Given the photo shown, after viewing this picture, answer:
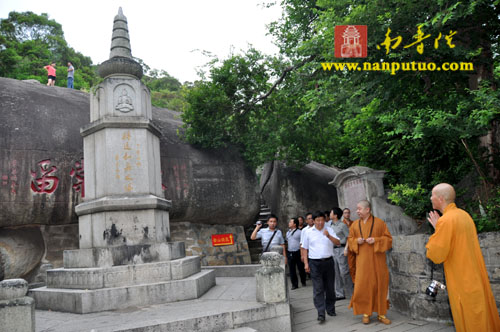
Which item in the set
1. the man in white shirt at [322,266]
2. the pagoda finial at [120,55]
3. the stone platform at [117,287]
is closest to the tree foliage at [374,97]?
the man in white shirt at [322,266]

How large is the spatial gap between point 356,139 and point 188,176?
5978 millimetres

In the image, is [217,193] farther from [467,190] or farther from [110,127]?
[467,190]

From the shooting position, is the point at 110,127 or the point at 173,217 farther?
the point at 173,217

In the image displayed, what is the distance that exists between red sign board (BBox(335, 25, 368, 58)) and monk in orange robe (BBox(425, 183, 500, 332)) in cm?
358

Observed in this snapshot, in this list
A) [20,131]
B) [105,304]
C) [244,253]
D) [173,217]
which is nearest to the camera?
[105,304]

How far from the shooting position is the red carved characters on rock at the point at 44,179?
780cm

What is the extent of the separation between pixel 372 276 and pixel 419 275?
24.5 inches

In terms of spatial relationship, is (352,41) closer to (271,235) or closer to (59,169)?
(271,235)

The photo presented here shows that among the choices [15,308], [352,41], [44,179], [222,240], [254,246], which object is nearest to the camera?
[15,308]

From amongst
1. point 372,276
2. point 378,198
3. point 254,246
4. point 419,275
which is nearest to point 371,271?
point 372,276

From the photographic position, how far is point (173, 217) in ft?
31.6

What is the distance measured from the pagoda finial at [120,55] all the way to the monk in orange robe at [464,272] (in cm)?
519

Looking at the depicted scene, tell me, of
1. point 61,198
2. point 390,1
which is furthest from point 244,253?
point 390,1

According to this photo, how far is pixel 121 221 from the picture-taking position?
5281mm
